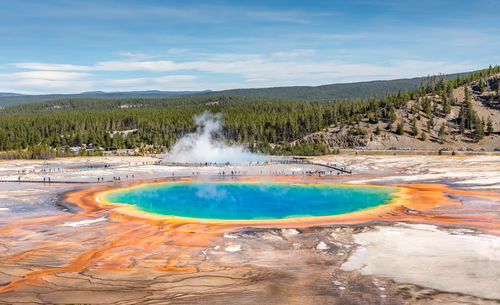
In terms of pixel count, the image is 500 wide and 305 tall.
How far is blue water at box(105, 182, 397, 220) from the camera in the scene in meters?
38.9

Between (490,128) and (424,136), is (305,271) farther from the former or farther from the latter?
(490,128)

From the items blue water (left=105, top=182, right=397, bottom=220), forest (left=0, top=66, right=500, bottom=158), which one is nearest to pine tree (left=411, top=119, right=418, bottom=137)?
forest (left=0, top=66, right=500, bottom=158)

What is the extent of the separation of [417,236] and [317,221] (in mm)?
8038

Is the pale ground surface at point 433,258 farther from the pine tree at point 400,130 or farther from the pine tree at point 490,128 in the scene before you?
the pine tree at point 490,128

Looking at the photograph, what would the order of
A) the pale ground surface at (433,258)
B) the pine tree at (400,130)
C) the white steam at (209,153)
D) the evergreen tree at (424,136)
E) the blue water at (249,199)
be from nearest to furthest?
the pale ground surface at (433,258) < the blue water at (249,199) < the white steam at (209,153) < the evergreen tree at (424,136) < the pine tree at (400,130)

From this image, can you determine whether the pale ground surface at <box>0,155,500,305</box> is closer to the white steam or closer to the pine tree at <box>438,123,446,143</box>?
the white steam

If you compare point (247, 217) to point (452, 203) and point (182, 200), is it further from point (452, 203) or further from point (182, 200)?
point (452, 203)

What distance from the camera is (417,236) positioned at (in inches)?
1115

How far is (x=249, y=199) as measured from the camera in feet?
151

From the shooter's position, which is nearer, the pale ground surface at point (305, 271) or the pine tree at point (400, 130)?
the pale ground surface at point (305, 271)

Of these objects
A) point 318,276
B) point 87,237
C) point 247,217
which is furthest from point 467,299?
point 87,237

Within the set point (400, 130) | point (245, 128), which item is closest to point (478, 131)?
point (400, 130)

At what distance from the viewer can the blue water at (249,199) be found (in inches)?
1532

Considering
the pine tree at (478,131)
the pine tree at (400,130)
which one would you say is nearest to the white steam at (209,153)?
the pine tree at (400,130)
